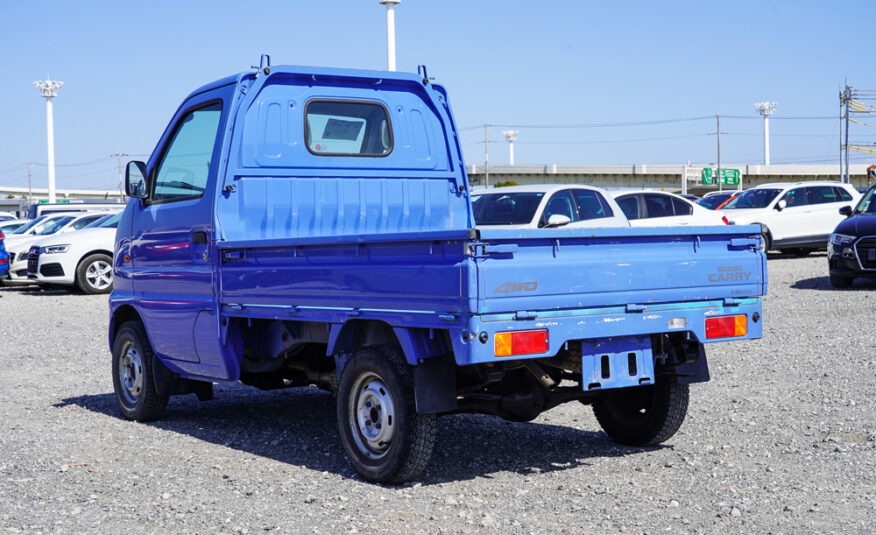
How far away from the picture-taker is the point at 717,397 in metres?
8.03

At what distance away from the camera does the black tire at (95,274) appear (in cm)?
1962

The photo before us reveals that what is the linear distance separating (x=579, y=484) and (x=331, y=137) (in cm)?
295

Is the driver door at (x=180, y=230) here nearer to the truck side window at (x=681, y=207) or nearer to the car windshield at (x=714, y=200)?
the truck side window at (x=681, y=207)

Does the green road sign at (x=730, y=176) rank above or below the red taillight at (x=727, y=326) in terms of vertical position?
above

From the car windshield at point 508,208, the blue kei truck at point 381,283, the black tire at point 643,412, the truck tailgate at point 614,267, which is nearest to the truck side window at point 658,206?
the car windshield at point 508,208

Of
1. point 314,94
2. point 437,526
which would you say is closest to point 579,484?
point 437,526

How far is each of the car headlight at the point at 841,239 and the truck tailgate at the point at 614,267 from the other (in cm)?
1081

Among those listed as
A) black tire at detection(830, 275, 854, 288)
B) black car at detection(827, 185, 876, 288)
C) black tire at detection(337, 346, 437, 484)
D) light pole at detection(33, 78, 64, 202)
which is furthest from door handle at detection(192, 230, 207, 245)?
light pole at detection(33, 78, 64, 202)

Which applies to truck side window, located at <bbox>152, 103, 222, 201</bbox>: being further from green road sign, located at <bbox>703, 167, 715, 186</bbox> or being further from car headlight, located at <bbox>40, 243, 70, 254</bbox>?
green road sign, located at <bbox>703, 167, 715, 186</bbox>

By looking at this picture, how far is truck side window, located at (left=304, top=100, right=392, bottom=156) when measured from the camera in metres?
6.96

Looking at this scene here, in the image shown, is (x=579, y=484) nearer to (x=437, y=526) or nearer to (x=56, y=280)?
(x=437, y=526)

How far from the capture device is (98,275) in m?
19.8

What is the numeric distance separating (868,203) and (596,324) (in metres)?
13.1

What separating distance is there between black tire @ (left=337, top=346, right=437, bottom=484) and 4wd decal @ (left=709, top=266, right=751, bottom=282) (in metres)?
1.69
